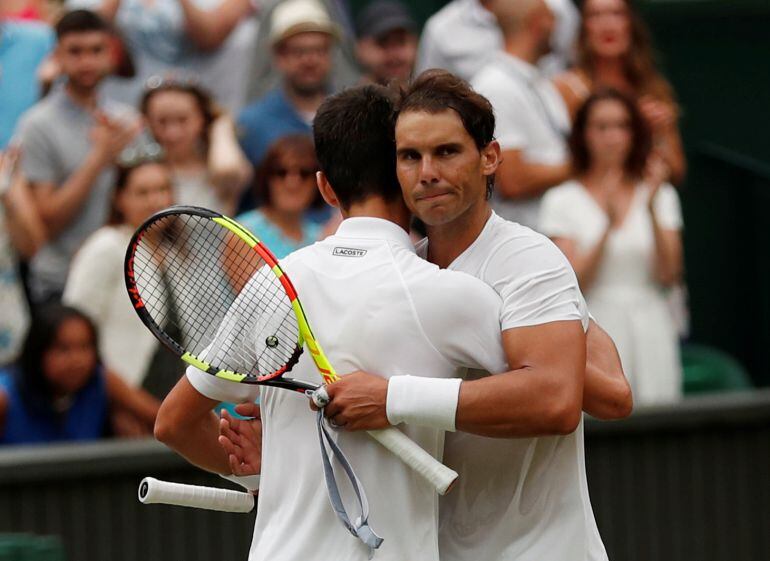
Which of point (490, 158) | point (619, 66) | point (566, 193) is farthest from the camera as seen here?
point (619, 66)

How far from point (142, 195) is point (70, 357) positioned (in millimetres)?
779

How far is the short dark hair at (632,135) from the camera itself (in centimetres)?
767

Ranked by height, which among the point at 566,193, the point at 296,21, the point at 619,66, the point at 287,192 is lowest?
the point at 566,193

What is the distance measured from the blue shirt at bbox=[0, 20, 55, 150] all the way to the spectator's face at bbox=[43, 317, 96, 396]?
108 centimetres

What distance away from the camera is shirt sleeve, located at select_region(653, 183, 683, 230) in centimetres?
775

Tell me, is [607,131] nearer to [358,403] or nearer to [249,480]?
[249,480]

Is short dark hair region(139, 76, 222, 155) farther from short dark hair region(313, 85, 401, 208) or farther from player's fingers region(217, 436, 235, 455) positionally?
short dark hair region(313, 85, 401, 208)

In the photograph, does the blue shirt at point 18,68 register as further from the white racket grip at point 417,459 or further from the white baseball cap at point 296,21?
the white racket grip at point 417,459

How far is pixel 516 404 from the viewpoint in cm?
339

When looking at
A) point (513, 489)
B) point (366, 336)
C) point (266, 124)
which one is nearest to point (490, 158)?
point (366, 336)

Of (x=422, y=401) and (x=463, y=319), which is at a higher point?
(x=463, y=319)

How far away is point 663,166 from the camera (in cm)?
805

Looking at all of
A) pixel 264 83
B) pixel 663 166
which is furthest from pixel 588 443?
pixel 264 83

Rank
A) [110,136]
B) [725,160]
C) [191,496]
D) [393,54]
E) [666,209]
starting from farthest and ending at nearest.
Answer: [725,160], [393,54], [666,209], [110,136], [191,496]
